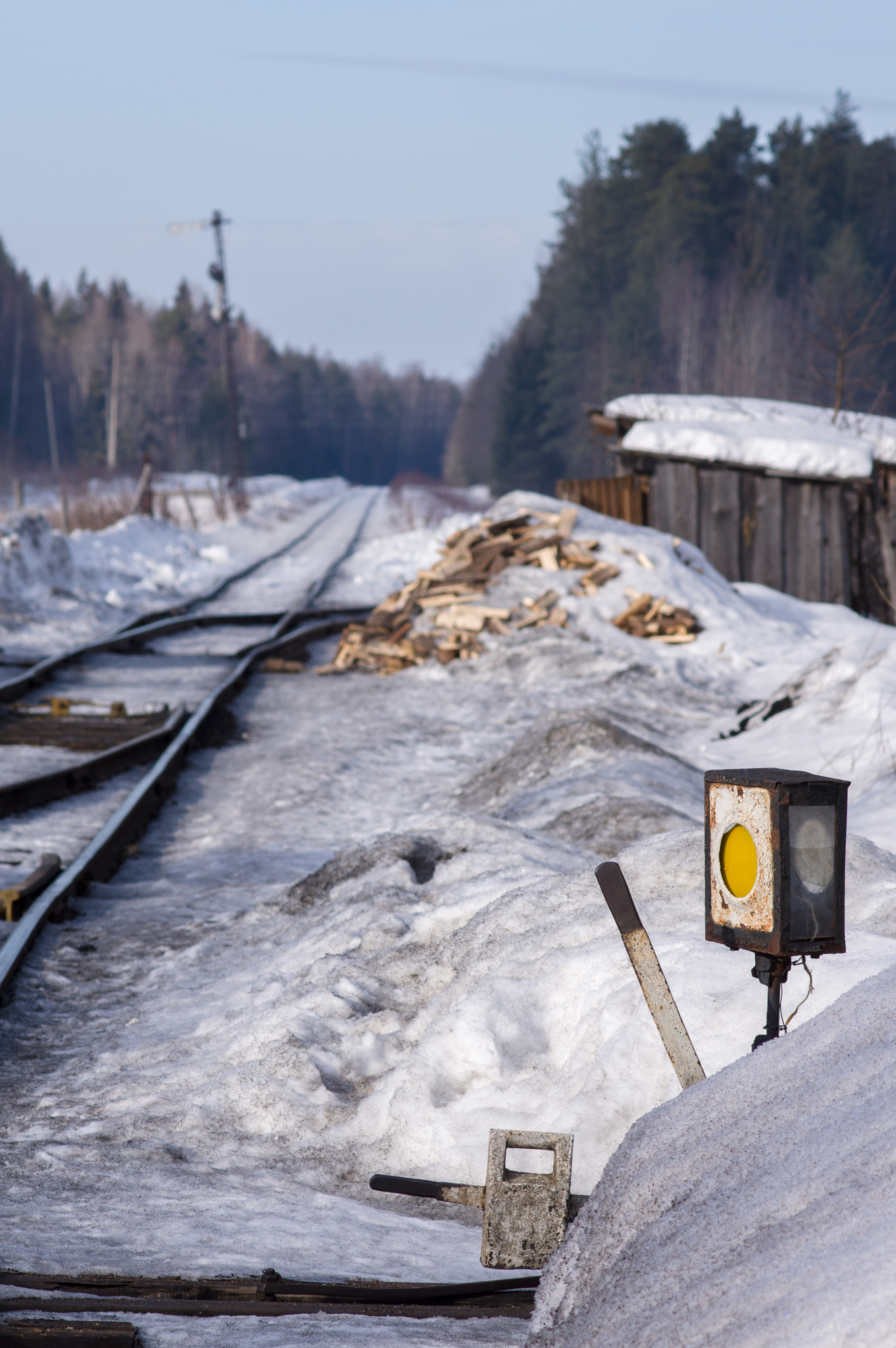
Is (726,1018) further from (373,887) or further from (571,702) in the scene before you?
(571,702)

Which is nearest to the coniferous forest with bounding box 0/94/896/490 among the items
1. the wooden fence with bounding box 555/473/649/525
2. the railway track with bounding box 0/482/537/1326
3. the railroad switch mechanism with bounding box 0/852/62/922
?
the wooden fence with bounding box 555/473/649/525

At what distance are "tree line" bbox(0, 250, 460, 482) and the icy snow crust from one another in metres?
58.8

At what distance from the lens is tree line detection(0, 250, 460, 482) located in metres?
87.3

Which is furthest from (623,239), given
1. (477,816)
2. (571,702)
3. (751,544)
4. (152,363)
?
(477,816)

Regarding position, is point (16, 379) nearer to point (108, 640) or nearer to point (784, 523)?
point (108, 640)

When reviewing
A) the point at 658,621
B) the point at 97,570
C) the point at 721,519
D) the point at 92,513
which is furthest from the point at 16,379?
the point at 658,621

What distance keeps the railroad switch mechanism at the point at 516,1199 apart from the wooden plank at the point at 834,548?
1402cm

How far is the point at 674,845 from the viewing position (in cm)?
414

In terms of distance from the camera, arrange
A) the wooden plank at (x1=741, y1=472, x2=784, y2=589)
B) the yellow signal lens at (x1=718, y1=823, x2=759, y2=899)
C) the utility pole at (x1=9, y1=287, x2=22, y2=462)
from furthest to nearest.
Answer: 1. the utility pole at (x1=9, y1=287, x2=22, y2=462)
2. the wooden plank at (x1=741, y1=472, x2=784, y2=589)
3. the yellow signal lens at (x1=718, y1=823, x2=759, y2=899)

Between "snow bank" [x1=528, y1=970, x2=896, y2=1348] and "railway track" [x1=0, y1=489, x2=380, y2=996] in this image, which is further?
"railway track" [x1=0, y1=489, x2=380, y2=996]

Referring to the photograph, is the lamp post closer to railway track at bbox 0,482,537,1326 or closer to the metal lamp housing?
the metal lamp housing

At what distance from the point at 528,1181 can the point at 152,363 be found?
99.6 metres

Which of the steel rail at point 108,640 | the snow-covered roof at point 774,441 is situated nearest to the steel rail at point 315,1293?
the steel rail at point 108,640

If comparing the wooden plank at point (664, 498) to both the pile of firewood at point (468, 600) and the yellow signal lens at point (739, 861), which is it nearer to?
the pile of firewood at point (468, 600)
